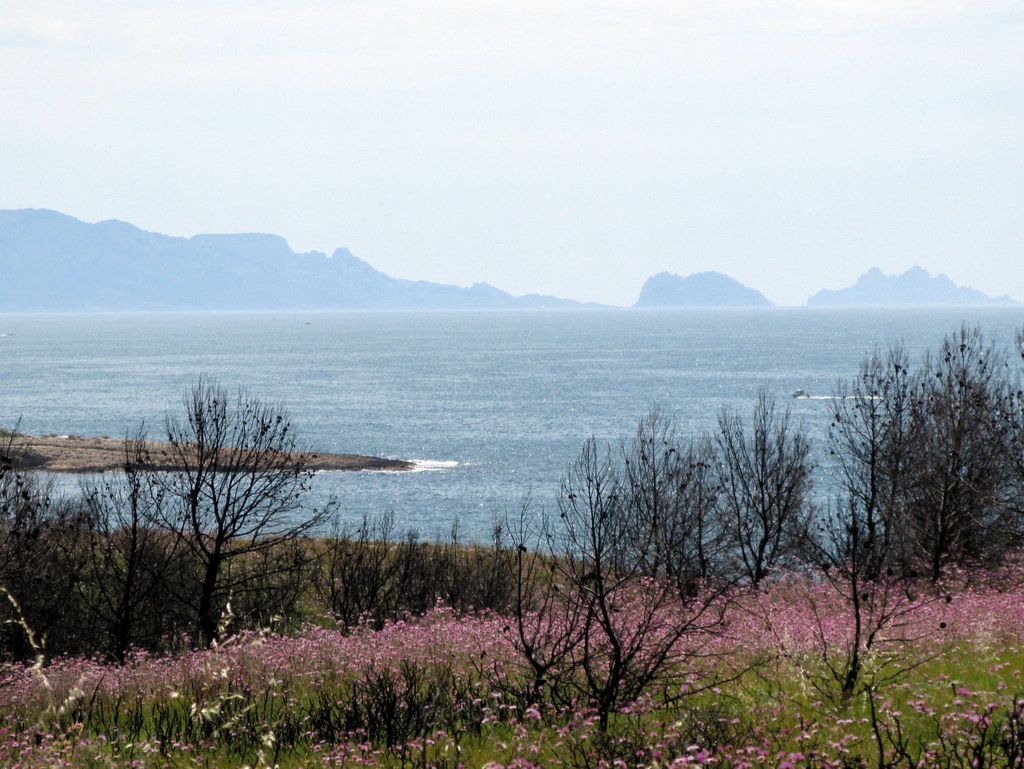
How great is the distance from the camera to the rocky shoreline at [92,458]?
293 ft

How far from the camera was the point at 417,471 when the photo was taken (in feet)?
307

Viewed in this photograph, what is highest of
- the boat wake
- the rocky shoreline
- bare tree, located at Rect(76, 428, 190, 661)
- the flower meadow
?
the flower meadow

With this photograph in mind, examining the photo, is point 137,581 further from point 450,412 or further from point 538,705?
point 450,412

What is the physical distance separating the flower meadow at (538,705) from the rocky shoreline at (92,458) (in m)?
72.4

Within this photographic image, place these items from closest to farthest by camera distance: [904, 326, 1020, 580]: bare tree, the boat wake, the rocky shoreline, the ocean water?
[904, 326, 1020, 580]: bare tree → the ocean water → the rocky shoreline → the boat wake

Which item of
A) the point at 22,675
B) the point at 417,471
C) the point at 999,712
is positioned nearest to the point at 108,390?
the point at 417,471

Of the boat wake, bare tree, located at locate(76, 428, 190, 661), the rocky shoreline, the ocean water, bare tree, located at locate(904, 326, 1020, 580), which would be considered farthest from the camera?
the boat wake

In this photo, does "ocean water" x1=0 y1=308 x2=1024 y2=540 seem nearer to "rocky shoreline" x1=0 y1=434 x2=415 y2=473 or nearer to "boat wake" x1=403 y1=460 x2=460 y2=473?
"boat wake" x1=403 y1=460 x2=460 y2=473

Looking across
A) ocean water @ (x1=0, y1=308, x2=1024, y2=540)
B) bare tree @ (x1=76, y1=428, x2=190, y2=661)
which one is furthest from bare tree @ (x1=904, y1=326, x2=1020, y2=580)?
ocean water @ (x1=0, y1=308, x2=1024, y2=540)

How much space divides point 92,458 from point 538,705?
288ft

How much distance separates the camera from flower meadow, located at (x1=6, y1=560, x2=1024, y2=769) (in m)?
9.60

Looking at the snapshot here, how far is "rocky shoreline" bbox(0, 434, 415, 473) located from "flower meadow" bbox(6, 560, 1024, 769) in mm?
72445

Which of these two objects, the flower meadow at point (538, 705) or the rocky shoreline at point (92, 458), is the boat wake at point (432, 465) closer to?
the rocky shoreline at point (92, 458)

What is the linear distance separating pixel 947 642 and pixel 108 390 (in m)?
164
